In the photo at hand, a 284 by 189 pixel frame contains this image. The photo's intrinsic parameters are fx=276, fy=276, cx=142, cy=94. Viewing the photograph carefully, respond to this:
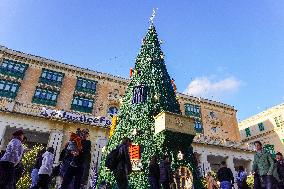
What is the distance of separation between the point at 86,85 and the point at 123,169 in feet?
86.9

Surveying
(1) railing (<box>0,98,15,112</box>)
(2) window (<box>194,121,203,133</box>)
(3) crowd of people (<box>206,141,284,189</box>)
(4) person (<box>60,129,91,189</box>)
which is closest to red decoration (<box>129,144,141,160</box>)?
(4) person (<box>60,129,91,189</box>)

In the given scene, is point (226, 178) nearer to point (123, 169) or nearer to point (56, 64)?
point (123, 169)

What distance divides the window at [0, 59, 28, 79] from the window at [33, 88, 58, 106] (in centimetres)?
254

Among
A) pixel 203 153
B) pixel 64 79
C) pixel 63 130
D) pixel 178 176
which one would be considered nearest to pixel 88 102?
pixel 64 79

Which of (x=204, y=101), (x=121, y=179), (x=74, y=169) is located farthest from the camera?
(x=204, y=101)

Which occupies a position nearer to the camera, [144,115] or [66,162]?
[66,162]

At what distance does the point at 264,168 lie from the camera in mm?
7637

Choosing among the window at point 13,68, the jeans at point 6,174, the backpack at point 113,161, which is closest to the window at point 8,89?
the window at point 13,68

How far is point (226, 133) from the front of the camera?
3788 cm

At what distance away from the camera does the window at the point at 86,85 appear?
32.0 metres

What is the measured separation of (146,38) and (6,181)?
10.3 metres

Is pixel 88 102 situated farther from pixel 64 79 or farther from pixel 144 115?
pixel 144 115

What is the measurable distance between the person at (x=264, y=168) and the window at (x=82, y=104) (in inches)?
982

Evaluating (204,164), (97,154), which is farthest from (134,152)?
(204,164)
